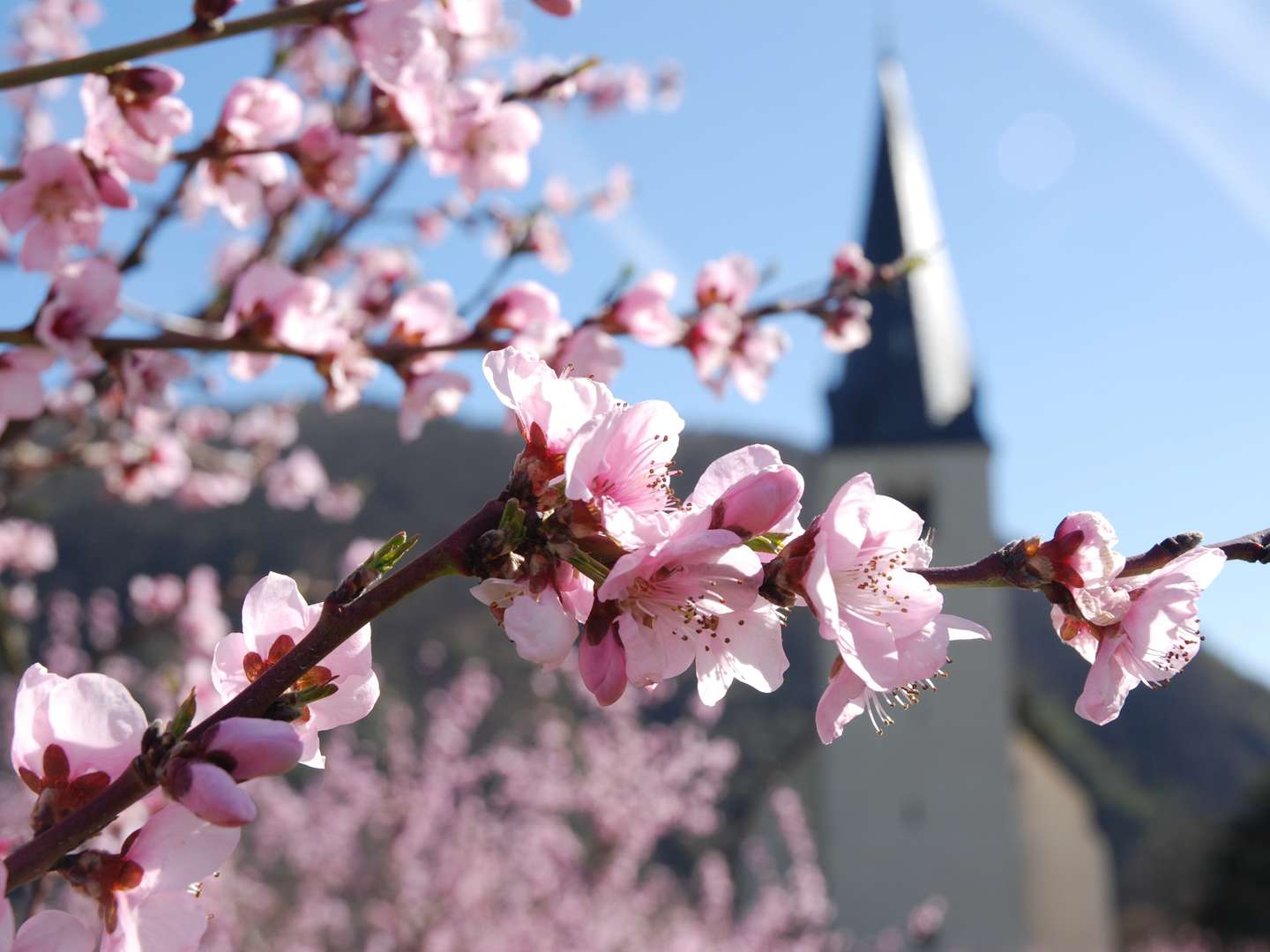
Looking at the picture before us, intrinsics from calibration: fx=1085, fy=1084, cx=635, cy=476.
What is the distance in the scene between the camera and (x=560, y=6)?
1390 millimetres

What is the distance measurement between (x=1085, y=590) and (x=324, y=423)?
157 feet

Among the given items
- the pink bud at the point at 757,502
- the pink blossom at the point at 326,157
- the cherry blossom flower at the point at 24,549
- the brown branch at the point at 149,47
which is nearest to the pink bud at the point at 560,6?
the brown branch at the point at 149,47

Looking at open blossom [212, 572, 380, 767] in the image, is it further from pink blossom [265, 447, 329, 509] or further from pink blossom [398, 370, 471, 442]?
pink blossom [265, 447, 329, 509]

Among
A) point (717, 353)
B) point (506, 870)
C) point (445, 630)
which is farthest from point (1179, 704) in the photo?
point (717, 353)

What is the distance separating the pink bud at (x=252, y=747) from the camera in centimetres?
61

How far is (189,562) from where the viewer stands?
37.3 m

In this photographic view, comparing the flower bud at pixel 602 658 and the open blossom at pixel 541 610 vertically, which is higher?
the open blossom at pixel 541 610

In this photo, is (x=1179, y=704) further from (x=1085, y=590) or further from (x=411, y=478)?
(x=1085, y=590)

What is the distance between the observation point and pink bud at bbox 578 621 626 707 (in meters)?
0.74

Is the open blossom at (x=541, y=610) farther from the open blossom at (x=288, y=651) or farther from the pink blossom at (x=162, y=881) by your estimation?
the pink blossom at (x=162, y=881)

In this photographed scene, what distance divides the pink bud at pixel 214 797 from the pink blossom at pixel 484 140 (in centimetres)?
131

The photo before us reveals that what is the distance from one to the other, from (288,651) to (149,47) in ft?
2.43

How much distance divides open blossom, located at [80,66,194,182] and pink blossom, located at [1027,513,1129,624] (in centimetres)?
119

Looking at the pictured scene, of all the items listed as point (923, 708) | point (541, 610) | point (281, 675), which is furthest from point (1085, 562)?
point (923, 708)
